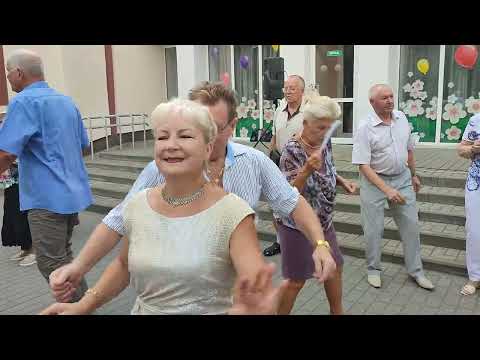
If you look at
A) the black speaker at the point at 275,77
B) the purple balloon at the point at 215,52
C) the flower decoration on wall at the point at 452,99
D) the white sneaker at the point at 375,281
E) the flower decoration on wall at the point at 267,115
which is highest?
the purple balloon at the point at 215,52

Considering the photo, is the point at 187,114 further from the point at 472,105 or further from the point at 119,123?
the point at 119,123

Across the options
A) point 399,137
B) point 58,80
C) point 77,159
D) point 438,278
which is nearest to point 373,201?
point 399,137

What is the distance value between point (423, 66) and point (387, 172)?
664 cm

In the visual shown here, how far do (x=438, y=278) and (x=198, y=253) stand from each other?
379cm

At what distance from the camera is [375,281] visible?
454 centimetres

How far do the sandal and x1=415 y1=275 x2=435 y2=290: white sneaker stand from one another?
26 centimetres

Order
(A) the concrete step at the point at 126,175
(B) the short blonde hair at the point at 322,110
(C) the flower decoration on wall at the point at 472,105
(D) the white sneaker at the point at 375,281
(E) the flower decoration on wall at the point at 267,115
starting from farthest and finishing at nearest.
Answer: (E) the flower decoration on wall at the point at 267,115
(C) the flower decoration on wall at the point at 472,105
(A) the concrete step at the point at 126,175
(D) the white sneaker at the point at 375,281
(B) the short blonde hair at the point at 322,110

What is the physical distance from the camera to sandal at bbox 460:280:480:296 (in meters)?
4.24

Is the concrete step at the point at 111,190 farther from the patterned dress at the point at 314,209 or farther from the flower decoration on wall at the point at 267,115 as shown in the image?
the patterned dress at the point at 314,209

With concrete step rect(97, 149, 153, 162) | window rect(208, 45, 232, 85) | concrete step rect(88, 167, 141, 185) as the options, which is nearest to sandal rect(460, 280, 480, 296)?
concrete step rect(88, 167, 141, 185)

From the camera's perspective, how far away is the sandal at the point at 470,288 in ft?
13.9

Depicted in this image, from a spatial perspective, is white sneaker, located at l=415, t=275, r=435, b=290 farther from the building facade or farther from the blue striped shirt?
the building facade

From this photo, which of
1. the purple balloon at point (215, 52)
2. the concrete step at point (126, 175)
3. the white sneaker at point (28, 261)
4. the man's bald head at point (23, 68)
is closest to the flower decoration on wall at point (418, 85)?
the concrete step at point (126, 175)

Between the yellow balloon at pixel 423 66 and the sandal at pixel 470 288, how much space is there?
6757mm
